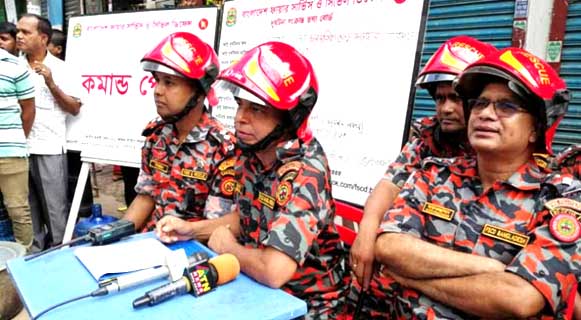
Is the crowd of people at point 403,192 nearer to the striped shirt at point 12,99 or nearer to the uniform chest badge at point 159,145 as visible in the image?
the uniform chest badge at point 159,145

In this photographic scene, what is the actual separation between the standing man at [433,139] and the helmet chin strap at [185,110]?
112cm

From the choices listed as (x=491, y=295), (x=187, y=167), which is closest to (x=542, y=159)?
(x=491, y=295)

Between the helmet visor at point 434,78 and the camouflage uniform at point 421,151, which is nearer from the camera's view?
the helmet visor at point 434,78

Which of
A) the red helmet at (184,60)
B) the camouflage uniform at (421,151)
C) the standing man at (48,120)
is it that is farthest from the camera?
the standing man at (48,120)

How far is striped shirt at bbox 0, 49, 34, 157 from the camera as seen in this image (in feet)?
11.6

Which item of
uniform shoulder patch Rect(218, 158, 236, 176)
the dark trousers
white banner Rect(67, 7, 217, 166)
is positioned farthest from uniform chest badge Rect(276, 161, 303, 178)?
the dark trousers

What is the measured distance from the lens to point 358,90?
8.66 feet

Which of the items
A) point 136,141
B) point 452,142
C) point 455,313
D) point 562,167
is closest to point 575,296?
point 455,313

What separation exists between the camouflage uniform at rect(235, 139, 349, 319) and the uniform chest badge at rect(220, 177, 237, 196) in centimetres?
13

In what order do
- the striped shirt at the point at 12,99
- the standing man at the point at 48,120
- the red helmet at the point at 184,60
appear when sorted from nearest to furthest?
the red helmet at the point at 184,60 < the striped shirt at the point at 12,99 < the standing man at the point at 48,120

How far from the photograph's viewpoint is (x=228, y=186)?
230 centimetres

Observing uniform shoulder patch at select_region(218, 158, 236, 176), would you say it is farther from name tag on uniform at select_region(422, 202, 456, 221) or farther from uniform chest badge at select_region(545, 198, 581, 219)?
uniform chest badge at select_region(545, 198, 581, 219)

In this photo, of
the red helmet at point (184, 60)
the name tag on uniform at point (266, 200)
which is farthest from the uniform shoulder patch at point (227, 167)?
the red helmet at point (184, 60)

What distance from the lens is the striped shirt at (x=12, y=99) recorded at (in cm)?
355
